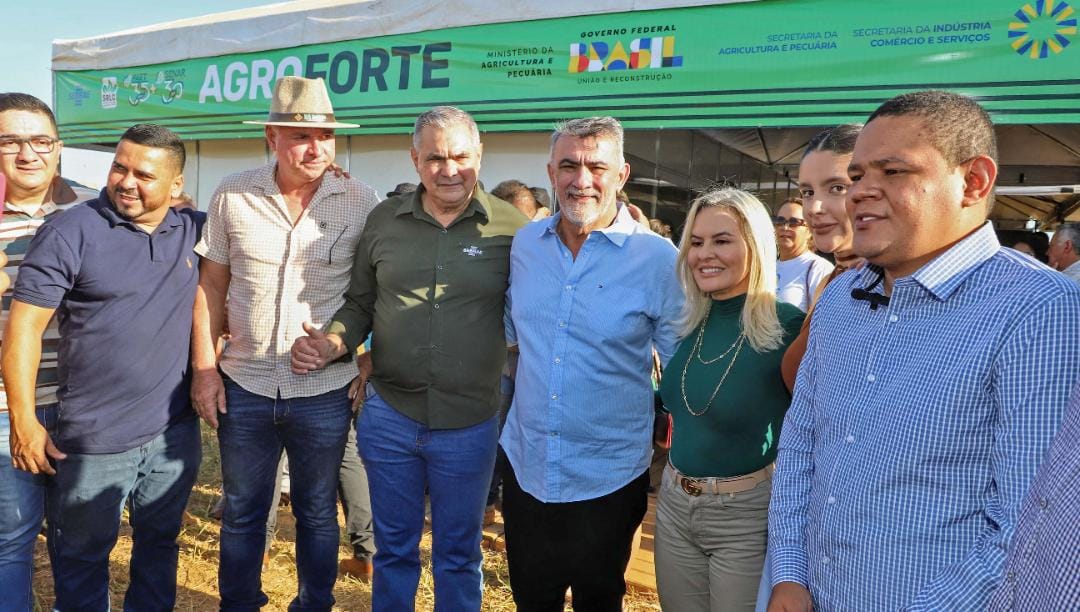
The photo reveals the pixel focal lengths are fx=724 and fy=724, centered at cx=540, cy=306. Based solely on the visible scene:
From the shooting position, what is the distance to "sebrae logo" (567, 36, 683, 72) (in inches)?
256

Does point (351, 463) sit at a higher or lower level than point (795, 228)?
lower

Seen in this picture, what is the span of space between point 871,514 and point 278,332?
Result: 233cm

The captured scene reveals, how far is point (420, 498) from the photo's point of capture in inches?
119

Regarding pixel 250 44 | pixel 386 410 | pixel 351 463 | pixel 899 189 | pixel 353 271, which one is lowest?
pixel 351 463

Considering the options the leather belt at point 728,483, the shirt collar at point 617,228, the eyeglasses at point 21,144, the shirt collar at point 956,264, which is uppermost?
the eyeglasses at point 21,144

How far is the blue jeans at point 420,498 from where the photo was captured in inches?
116

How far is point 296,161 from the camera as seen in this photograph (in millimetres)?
3059

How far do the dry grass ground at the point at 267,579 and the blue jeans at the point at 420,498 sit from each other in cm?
92

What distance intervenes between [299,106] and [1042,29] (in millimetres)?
5256

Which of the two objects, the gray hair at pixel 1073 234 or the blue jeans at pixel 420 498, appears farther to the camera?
the gray hair at pixel 1073 234

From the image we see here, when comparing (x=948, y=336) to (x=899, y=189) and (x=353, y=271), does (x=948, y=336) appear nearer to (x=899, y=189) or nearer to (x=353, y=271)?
(x=899, y=189)

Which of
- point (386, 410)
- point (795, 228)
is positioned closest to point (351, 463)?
point (386, 410)

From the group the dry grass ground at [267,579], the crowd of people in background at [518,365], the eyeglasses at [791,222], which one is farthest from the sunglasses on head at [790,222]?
the dry grass ground at [267,579]

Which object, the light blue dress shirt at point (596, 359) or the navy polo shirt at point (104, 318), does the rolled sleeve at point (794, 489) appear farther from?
the navy polo shirt at point (104, 318)
